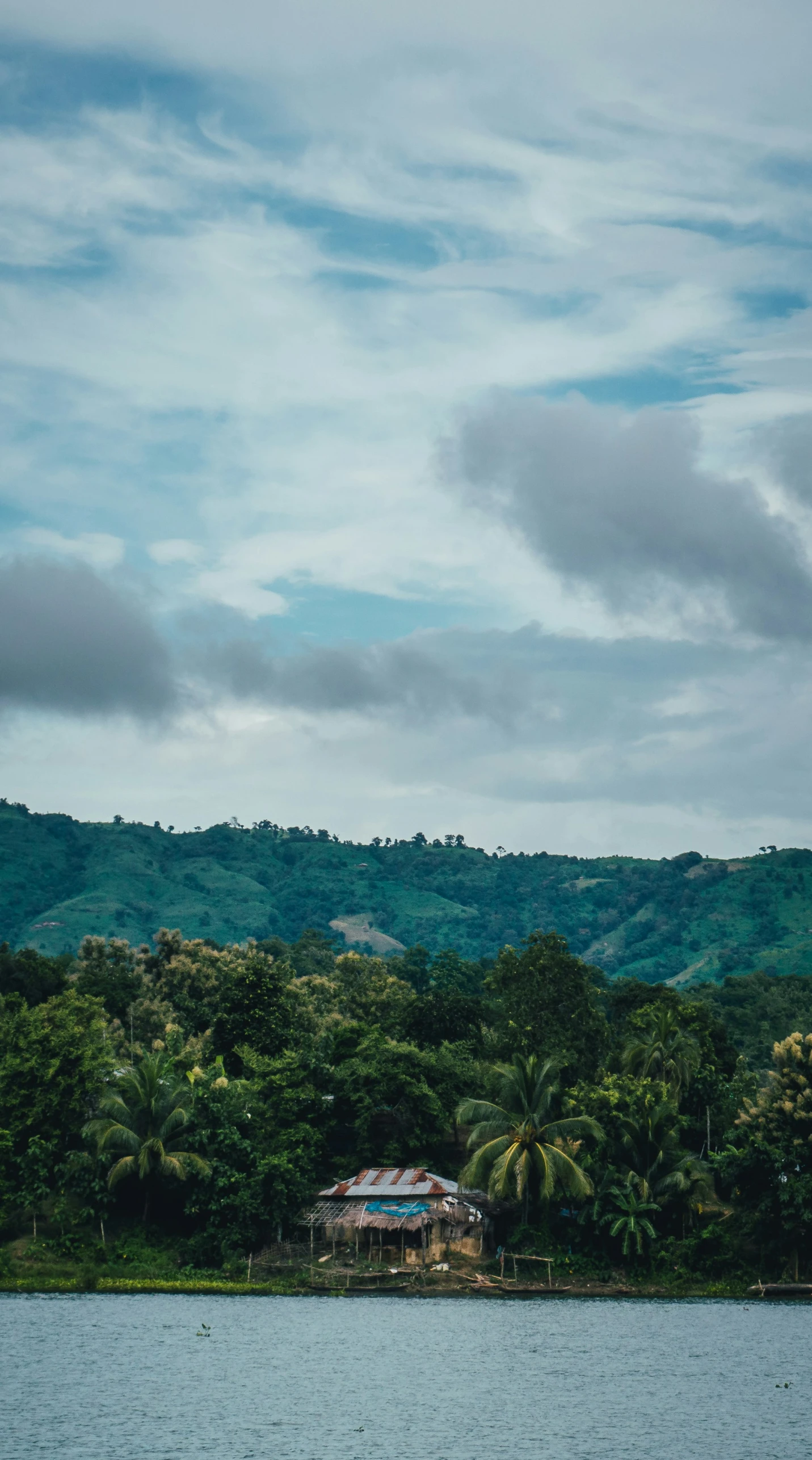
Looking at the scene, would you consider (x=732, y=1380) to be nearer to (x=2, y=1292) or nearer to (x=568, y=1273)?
(x=568, y=1273)

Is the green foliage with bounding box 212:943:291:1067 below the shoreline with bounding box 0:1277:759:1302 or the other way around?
the other way around

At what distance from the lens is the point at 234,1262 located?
51562mm

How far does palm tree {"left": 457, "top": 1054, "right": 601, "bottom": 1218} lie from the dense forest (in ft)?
0.27

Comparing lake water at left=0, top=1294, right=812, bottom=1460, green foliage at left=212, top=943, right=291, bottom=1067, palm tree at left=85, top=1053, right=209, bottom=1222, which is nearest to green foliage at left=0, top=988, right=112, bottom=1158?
palm tree at left=85, top=1053, right=209, bottom=1222

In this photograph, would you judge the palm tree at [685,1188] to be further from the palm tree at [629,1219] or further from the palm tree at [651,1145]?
the palm tree at [629,1219]

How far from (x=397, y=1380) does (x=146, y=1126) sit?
22.4 metres

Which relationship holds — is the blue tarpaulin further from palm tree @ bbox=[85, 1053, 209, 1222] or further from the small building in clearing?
palm tree @ bbox=[85, 1053, 209, 1222]

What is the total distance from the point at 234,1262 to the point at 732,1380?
22622mm

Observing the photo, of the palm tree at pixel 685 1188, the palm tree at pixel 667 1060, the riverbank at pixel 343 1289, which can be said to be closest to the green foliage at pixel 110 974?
the riverbank at pixel 343 1289

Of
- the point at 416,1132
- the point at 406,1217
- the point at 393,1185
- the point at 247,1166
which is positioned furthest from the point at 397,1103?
the point at 247,1166

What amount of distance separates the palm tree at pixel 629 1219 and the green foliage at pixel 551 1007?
30.6 feet

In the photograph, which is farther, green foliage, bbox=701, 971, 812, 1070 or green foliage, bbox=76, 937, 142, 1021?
green foliage, bbox=701, 971, 812, 1070

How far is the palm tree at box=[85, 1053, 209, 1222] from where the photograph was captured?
52.5 m

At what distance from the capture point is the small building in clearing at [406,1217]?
171 ft
